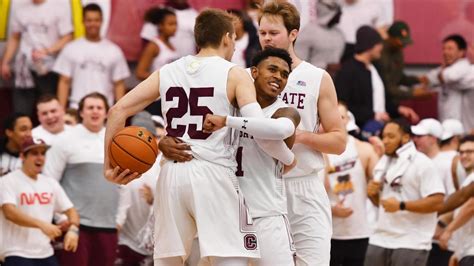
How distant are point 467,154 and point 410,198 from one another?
1.22 metres

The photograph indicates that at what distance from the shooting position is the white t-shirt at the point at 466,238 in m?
11.6

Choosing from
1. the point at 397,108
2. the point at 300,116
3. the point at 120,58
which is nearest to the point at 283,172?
the point at 300,116

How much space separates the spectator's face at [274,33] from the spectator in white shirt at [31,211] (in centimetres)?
363

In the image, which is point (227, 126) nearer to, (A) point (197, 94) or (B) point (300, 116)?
(A) point (197, 94)

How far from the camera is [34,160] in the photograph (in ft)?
38.0

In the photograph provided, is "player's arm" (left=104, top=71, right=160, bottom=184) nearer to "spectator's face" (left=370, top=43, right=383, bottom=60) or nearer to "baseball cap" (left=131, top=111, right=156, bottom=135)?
"baseball cap" (left=131, top=111, right=156, bottom=135)

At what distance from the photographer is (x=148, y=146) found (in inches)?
312

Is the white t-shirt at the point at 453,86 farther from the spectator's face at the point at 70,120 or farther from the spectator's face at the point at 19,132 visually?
the spectator's face at the point at 19,132

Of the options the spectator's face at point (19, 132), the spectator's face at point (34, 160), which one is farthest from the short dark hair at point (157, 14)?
the spectator's face at point (34, 160)

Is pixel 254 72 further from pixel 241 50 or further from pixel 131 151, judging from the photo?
pixel 241 50

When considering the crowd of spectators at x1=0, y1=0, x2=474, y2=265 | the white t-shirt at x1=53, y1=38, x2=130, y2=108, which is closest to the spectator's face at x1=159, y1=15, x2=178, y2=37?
the crowd of spectators at x1=0, y1=0, x2=474, y2=265

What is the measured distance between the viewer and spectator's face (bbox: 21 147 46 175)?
11.6 metres

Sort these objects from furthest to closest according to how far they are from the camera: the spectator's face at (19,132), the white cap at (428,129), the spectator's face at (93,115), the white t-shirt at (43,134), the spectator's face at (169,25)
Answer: the spectator's face at (169,25) < the white cap at (428,129) < the white t-shirt at (43,134) < the spectator's face at (93,115) < the spectator's face at (19,132)

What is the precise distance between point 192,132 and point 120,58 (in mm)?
8009
